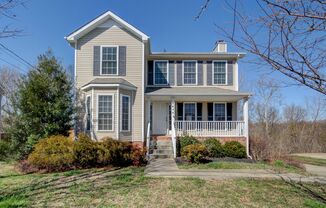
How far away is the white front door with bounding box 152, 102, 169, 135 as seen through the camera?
1611 centimetres

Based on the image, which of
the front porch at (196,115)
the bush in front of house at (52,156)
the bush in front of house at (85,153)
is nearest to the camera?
the bush in front of house at (52,156)

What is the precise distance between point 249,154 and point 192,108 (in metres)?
4.68

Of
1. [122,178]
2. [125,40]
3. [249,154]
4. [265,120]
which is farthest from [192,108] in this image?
[265,120]

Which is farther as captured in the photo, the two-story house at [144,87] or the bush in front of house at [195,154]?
the two-story house at [144,87]

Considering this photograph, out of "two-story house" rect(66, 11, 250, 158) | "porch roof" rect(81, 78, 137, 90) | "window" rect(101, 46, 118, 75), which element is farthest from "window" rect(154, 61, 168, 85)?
"window" rect(101, 46, 118, 75)

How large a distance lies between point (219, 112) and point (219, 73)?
2694 millimetres

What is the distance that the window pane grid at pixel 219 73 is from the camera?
54.5 ft

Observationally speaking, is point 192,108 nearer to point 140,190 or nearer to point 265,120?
point 140,190

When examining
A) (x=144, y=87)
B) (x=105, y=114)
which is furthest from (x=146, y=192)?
(x=144, y=87)

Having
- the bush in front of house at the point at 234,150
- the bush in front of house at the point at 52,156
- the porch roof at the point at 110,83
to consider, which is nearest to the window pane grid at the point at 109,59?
the porch roof at the point at 110,83

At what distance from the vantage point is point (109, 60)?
14.2 meters

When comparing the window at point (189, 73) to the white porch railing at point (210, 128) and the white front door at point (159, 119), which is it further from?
the white porch railing at point (210, 128)

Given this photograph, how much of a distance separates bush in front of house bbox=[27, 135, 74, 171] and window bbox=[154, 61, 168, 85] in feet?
25.8

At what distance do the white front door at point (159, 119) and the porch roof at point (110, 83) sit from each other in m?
2.76
